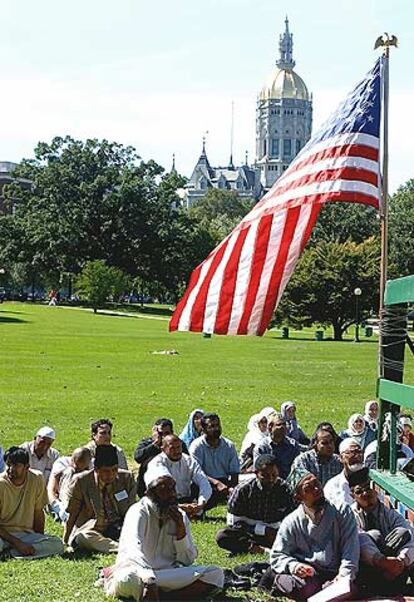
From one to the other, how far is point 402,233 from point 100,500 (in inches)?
2935

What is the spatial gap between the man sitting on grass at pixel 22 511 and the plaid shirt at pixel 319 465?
2783 millimetres

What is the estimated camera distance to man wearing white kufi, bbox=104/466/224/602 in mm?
8326

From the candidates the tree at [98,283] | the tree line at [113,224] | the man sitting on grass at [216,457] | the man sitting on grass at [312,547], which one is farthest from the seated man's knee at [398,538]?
the tree line at [113,224]

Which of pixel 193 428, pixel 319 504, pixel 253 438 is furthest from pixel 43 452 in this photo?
pixel 319 504

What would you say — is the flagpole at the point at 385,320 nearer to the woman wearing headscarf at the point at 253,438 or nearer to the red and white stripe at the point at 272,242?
the red and white stripe at the point at 272,242

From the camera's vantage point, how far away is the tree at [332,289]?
2154 inches

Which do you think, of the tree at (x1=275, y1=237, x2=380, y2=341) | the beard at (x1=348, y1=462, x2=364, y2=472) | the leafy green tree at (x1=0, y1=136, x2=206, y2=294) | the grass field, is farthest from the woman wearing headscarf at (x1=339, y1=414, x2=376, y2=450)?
the leafy green tree at (x1=0, y1=136, x2=206, y2=294)

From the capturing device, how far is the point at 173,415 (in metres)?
20.8

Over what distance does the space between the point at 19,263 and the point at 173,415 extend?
66.1 meters

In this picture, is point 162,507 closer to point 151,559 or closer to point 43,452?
point 151,559

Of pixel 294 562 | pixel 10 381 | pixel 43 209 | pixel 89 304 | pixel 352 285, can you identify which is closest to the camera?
pixel 294 562

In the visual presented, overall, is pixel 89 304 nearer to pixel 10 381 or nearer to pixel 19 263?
pixel 19 263

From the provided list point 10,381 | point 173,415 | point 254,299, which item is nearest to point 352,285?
point 10,381

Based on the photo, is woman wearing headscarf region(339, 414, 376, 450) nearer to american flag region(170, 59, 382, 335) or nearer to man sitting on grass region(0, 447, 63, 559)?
american flag region(170, 59, 382, 335)
